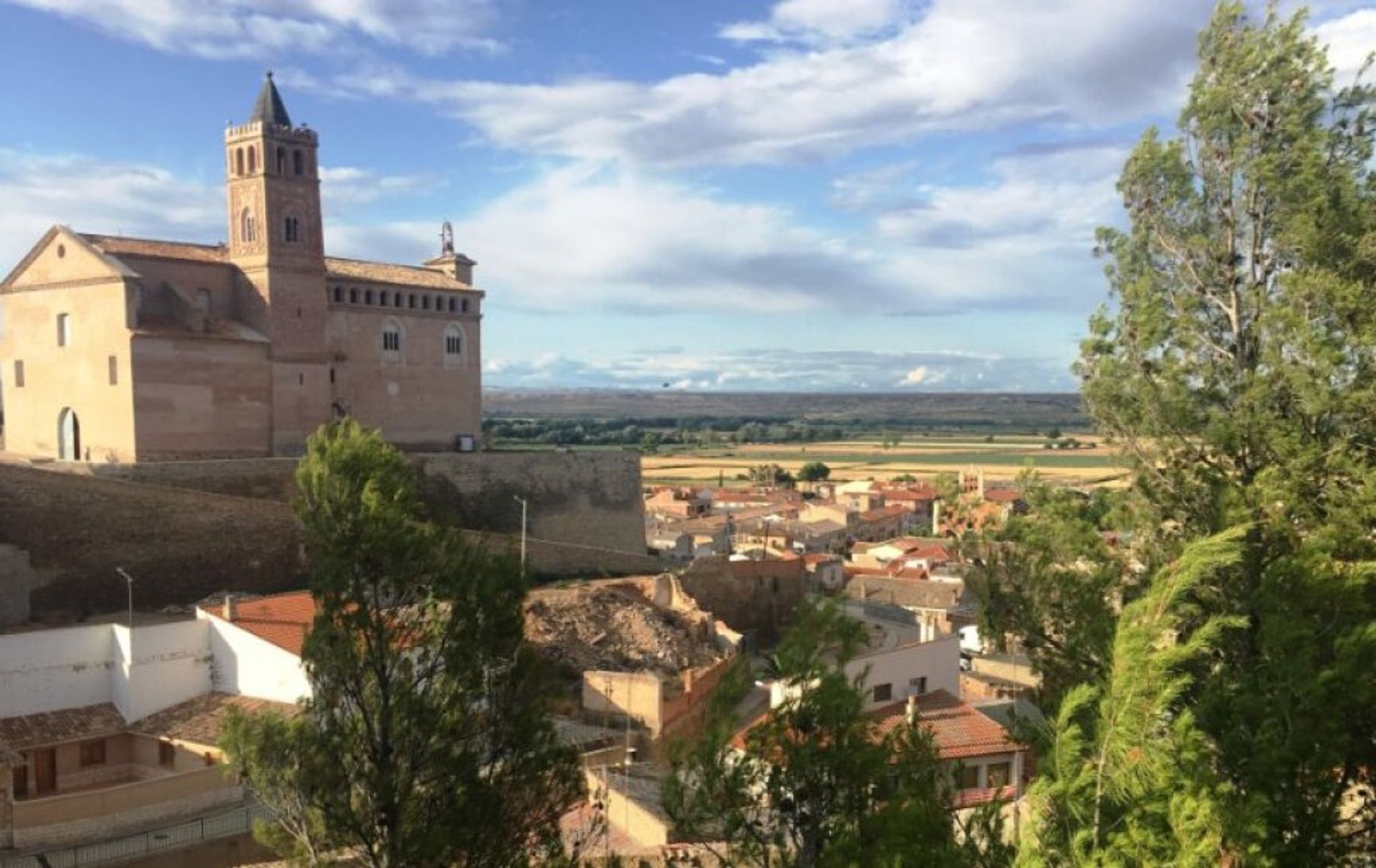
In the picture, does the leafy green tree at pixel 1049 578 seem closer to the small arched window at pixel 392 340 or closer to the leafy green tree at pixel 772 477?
the small arched window at pixel 392 340

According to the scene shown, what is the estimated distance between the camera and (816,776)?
685cm

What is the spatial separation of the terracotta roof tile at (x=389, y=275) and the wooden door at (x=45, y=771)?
1678 cm

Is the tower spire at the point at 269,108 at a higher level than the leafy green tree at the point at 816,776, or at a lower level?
higher

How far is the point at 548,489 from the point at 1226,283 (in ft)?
87.0

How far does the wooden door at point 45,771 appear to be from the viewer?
17.1 m

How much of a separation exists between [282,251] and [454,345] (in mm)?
7170

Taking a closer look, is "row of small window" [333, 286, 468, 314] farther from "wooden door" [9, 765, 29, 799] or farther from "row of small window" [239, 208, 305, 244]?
"wooden door" [9, 765, 29, 799]

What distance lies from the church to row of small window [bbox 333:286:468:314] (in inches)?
2.2

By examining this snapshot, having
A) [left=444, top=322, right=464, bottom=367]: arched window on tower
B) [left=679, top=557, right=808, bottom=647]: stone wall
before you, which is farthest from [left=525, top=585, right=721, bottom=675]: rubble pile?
[left=444, top=322, right=464, bottom=367]: arched window on tower

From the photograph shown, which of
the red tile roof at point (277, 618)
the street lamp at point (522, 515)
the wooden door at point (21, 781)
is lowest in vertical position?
the wooden door at point (21, 781)

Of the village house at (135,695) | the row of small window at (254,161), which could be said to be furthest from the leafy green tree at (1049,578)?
the row of small window at (254,161)

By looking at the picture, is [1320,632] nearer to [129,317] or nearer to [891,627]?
[891,627]

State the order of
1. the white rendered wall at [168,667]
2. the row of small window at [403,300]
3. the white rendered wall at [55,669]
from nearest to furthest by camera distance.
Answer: the white rendered wall at [55,669] < the white rendered wall at [168,667] < the row of small window at [403,300]

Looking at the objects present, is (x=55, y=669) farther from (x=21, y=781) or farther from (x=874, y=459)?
(x=874, y=459)
